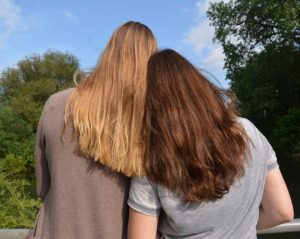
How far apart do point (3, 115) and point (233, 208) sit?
4170 cm

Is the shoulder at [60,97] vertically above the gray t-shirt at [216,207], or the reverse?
the shoulder at [60,97]

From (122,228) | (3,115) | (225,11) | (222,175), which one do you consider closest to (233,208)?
(222,175)

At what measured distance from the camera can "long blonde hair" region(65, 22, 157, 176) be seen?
6.11 ft

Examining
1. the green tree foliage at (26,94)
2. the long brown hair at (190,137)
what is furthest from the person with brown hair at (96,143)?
the green tree foliage at (26,94)

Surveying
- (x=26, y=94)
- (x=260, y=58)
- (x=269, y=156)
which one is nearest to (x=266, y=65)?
(x=260, y=58)

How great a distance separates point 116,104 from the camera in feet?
6.35

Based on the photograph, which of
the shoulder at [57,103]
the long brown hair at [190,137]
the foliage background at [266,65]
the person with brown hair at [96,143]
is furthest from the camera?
the foliage background at [266,65]

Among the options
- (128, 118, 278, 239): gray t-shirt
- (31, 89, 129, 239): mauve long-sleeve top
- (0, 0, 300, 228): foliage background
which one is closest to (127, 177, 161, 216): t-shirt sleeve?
(128, 118, 278, 239): gray t-shirt

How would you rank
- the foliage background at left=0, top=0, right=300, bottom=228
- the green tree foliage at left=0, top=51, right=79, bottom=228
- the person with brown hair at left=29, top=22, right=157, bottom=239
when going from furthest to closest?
the green tree foliage at left=0, top=51, right=79, bottom=228
the foliage background at left=0, top=0, right=300, bottom=228
the person with brown hair at left=29, top=22, right=157, bottom=239

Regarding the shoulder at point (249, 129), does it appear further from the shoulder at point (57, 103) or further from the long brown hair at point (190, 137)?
the shoulder at point (57, 103)

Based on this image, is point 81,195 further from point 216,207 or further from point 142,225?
point 216,207

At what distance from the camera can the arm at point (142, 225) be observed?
72.5 inches

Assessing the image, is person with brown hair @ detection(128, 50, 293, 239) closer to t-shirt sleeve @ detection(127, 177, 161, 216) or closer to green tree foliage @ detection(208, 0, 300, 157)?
t-shirt sleeve @ detection(127, 177, 161, 216)

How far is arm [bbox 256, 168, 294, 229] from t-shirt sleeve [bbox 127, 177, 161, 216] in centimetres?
45
